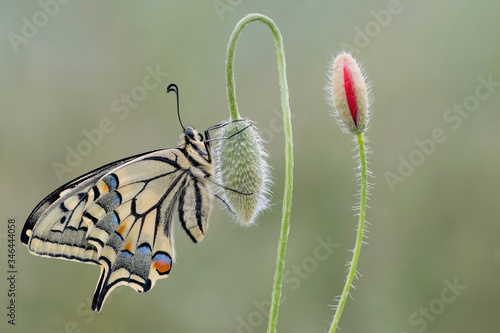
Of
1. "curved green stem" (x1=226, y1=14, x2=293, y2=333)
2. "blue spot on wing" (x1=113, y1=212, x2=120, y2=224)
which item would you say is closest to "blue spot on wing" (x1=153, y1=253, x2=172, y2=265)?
"blue spot on wing" (x1=113, y1=212, x2=120, y2=224)

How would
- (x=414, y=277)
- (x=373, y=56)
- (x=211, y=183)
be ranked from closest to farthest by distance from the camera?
1. (x=211, y=183)
2. (x=414, y=277)
3. (x=373, y=56)

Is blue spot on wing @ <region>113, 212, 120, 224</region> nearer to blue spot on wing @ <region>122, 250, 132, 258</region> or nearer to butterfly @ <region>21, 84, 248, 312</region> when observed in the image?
butterfly @ <region>21, 84, 248, 312</region>

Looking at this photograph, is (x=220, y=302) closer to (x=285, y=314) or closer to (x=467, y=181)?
(x=285, y=314)

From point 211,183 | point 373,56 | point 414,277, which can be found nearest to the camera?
point 211,183

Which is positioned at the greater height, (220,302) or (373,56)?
(373,56)

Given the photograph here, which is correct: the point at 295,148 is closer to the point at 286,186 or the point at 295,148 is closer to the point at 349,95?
the point at 349,95

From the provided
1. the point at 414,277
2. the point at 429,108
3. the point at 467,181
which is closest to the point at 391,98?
the point at 429,108

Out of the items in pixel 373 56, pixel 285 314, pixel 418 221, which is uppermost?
pixel 373 56

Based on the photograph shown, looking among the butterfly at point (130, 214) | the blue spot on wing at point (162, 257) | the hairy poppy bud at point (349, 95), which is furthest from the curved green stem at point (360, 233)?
the blue spot on wing at point (162, 257)
